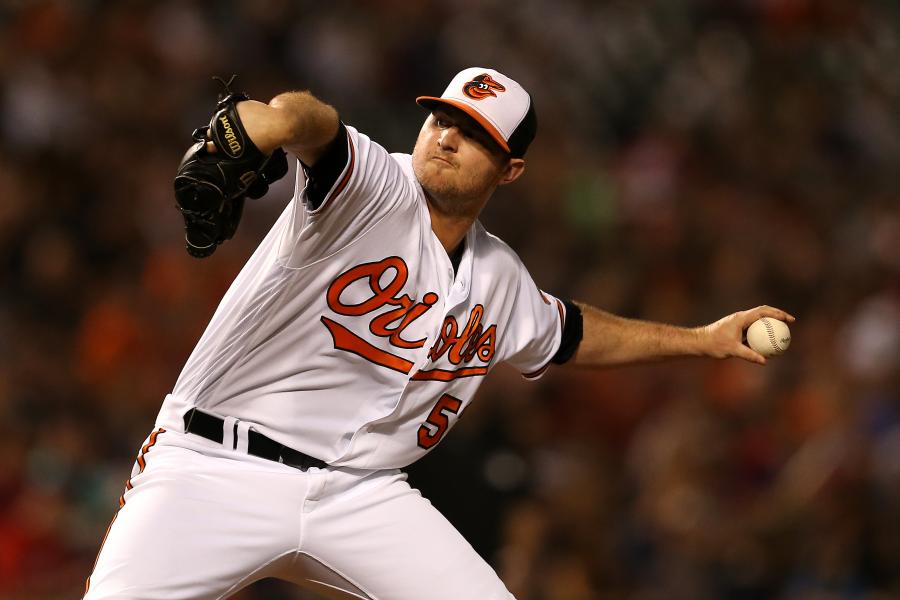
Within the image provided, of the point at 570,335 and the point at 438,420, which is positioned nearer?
the point at 438,420

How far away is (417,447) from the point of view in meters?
3.56

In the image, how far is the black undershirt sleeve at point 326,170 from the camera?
10.0 ft

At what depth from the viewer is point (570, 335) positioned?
3986mm

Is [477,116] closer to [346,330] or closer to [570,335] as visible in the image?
[346,330]

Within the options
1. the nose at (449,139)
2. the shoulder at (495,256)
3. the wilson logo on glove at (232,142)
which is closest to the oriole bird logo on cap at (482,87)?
the nose at (449,139)

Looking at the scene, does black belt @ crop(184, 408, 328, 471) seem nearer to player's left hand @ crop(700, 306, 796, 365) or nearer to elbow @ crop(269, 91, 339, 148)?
elbow @ crop(269, 91, 339, 148)

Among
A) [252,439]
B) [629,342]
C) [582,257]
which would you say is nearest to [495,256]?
[629,342]

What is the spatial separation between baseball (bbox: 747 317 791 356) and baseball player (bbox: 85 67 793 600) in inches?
31.4

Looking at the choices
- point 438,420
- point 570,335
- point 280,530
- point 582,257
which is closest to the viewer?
point 280,530

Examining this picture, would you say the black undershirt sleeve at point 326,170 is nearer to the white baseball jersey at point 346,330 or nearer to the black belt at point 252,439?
the white baseball jersey at point 346,330

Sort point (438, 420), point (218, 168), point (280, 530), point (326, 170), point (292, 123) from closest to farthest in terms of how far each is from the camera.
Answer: point (218, 168), point (292, 123), point (326, 170), point (280, 530), point (438, 420)

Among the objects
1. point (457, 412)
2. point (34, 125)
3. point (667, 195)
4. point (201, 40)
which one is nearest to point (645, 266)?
point (667, 195)

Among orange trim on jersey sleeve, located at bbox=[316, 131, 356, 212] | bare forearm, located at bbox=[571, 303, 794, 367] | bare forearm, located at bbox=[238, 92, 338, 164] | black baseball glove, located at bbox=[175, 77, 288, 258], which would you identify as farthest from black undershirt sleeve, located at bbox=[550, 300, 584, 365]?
black baseball glove, located at bbox=[175, 77, 288, 258]

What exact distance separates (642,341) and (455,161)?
0.93m
